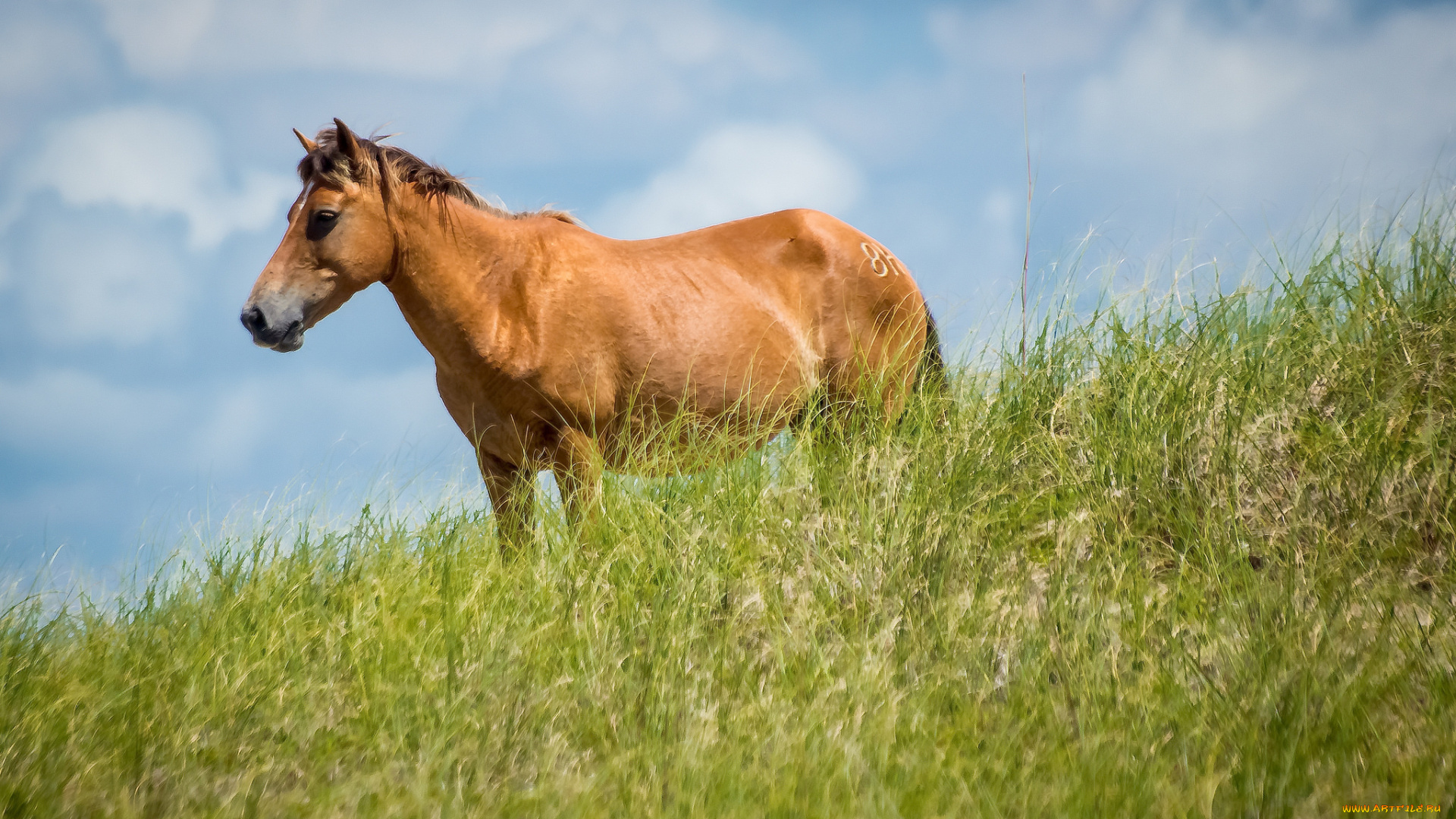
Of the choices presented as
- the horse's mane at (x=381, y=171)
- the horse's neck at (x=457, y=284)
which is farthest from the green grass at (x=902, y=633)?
the horse's mane at (x=381, y=171)

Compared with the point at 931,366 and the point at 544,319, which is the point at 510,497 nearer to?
the point at 544,319

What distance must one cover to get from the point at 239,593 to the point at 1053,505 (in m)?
3.16

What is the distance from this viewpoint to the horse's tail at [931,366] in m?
4.79

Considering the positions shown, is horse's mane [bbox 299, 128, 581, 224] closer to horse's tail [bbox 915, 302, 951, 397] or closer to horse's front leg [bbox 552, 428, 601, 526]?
horse's front leg [bbox 552, 428, 601, 526]

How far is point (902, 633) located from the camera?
10.4 feet

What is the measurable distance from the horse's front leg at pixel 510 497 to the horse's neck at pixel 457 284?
20.1 inches

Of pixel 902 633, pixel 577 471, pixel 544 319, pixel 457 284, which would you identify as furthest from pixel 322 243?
pixel 902 633

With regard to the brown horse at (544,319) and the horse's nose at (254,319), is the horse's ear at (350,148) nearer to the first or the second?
the brown horse at (544,319)

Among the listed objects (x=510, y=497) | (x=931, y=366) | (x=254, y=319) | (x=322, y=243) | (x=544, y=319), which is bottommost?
(x=510, y=497)

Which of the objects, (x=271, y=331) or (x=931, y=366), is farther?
(x=931, y=366)

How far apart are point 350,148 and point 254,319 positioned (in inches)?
32.6

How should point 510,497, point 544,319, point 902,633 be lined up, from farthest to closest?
point 544,319, point 510,497, point 902,633

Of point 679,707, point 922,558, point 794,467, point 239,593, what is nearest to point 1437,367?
point 922,558

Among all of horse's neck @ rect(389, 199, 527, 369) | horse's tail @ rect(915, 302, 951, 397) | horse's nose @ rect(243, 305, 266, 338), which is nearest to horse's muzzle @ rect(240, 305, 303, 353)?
horse's nose @ rect(243, 305, 266, 338)
